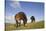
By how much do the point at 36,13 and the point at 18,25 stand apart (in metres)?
0.24

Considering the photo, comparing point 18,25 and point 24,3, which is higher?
point 24,3

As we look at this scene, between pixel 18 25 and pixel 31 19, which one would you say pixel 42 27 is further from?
pixel 18 25

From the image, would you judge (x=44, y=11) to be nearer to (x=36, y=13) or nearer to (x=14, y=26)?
(x=36, y=13)

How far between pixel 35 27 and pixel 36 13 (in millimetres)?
157

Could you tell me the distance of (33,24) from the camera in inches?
39.1

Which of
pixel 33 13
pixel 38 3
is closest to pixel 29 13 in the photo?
pixel 33 13

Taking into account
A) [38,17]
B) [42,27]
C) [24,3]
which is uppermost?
[24,3]

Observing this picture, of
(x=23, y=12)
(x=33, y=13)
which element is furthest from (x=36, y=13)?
(x=23, y=12)

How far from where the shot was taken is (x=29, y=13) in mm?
992

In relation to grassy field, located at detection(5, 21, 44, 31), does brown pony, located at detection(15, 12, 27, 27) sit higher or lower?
higher

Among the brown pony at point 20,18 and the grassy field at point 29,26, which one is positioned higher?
the brown pony at point 20,18

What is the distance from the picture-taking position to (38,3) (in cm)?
102

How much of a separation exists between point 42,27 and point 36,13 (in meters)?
0.17

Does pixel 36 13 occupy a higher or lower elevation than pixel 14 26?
higher
